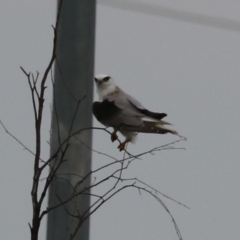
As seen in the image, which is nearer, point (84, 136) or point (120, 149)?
point (84, 136)

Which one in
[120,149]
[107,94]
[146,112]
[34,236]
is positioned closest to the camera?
[34,236]

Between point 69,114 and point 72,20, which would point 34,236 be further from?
point 72,20

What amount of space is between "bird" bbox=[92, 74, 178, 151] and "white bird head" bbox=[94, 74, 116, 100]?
0.15 ft

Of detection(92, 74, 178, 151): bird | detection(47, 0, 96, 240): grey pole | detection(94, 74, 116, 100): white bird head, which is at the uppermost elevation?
detection(94, 74, 116, 100): white bird head

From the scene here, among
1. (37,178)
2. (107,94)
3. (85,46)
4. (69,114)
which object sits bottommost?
(37,178)

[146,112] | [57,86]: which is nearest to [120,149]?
[146,112]

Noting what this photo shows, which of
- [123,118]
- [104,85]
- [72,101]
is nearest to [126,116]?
[123,118]

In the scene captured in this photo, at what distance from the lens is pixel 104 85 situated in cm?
410

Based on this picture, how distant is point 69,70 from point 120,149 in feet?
1.82

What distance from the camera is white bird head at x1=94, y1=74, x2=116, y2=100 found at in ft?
13.3

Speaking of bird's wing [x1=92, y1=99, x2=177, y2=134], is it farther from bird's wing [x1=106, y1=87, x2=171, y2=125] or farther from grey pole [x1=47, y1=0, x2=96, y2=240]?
grey pole [x1=47, y1=0, x2=96, y2=240]

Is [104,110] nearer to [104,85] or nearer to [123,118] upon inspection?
[123,118]

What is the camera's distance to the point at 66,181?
2.96m

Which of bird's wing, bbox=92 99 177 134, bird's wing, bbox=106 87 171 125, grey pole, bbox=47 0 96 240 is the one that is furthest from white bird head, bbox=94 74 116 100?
grey pole, bbox=47 0 96 240
